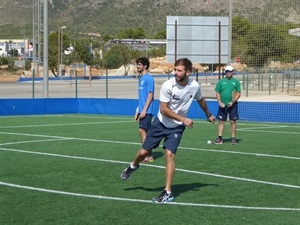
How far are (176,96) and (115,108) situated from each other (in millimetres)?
20402

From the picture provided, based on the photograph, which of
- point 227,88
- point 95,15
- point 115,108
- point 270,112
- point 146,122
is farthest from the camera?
point 95,15

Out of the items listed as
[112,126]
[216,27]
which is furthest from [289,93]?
[112,126]

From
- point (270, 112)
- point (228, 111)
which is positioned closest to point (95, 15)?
point (270, 112)

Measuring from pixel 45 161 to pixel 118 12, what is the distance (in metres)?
150

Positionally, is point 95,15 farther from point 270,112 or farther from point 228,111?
point 228,111

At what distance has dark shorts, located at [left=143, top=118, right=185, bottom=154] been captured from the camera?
31.4 feet

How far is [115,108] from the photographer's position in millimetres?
29797

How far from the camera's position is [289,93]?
4609 cm

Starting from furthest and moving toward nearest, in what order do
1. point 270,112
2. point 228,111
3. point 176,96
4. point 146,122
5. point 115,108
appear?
point 115,108, point 270,112, point 228,111, point 146,122, point 176,96

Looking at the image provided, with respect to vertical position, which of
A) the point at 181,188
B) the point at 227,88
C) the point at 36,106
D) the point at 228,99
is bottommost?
the point at 181,188

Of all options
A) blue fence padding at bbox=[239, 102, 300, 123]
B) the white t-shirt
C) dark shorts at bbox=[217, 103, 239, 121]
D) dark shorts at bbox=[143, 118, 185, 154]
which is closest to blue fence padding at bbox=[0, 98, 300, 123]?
blue fence padding at bbox=[239, 102, 300, 123]

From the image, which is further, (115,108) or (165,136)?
(115,108)

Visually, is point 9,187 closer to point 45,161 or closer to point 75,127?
point 45,161

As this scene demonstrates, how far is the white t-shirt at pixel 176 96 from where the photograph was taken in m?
9.46
